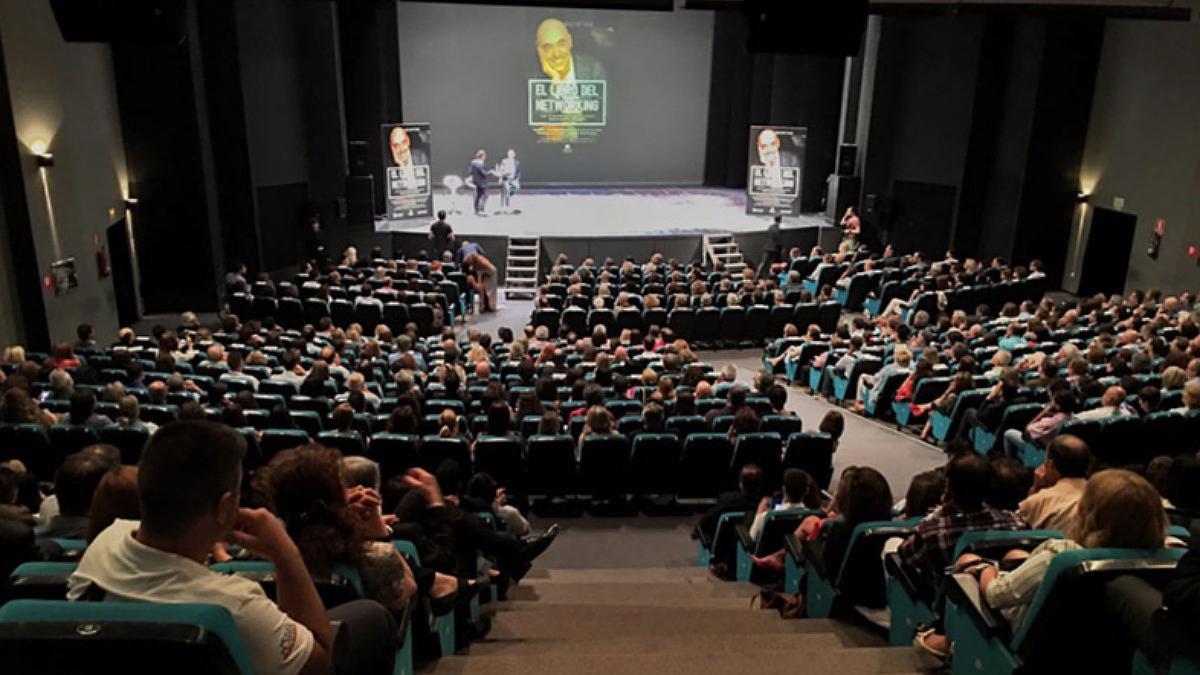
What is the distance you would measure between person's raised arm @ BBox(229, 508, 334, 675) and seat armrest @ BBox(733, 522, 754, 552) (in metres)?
3.61

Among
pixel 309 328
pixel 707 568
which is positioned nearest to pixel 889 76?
pixel 309 328

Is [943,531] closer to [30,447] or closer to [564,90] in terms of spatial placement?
[30,447]

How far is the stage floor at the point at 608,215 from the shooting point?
722 inches

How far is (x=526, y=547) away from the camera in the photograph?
513cm

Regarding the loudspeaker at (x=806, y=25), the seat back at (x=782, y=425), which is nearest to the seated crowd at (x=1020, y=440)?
the seat back at (x=782, y=425)

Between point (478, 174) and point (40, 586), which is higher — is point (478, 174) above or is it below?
above

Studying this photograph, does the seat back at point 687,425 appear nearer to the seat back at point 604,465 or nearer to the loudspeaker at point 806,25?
the seat back at point 604,465

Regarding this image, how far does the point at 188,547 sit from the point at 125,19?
26.9 ft

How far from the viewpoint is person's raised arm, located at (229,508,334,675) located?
2.06 meters


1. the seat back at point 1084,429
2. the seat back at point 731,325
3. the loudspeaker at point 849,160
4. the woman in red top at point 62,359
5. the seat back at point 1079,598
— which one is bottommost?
the seat back at point 731,325

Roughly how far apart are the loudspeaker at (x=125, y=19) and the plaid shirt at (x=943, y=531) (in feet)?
26.1

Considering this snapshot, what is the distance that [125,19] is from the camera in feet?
27.7

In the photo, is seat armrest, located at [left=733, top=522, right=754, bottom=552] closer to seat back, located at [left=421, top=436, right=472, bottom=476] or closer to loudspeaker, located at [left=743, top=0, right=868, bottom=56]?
seat back, located at [left=421, top=436, right=472, bottom=476]

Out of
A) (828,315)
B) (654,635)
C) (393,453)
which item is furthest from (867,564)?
(828,315)
